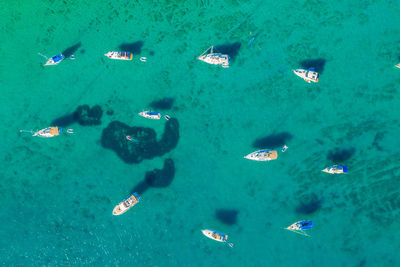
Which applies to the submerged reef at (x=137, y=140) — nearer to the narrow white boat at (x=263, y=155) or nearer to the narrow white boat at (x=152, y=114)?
the narrow white boat at (x=152, y=114)

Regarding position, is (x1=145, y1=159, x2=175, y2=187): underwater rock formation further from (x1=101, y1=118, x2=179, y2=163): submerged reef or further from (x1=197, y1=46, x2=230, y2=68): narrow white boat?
(x1=197, y1=46, x2=230, y2=68): narrow white boat

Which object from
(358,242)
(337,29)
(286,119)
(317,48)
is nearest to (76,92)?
(286,119)

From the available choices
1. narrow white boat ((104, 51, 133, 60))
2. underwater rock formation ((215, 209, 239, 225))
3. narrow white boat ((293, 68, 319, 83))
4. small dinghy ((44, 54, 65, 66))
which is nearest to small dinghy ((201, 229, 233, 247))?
underwater rock formation ((215, 209, 239, 225))

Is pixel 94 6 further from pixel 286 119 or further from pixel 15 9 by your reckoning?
pixel 286 119

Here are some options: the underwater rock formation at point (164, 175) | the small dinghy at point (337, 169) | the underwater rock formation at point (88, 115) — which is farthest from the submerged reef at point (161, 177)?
Result: the small dinghy at point (337, 169)

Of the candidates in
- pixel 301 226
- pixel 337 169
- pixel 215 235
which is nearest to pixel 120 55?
pixel 215 235

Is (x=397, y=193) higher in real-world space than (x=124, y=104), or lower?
lower
